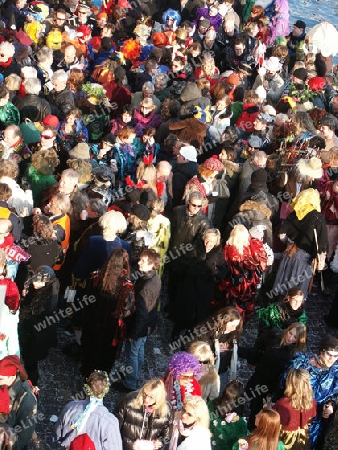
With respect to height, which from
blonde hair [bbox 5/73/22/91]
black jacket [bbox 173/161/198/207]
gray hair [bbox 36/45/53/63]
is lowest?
black jacket [bbox 173/161/198/207]

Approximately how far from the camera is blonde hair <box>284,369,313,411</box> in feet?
20.0

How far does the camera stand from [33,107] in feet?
31.4

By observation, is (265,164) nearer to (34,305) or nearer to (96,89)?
(96,89)

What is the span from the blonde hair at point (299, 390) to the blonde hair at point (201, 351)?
A: 0.80 metres

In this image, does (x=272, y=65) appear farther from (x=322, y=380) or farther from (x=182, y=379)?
(x=182, y=379)

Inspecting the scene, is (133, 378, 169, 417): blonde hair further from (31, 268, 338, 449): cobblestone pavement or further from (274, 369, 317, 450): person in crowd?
(31, 268, 338, 449): cobblestone pavement

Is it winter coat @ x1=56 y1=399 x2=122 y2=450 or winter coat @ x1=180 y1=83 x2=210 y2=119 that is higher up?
winter coat @ x1=56 y1=399 x2=122 y2=450

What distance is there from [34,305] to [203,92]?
19.1 feet

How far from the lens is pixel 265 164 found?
31.9 ft

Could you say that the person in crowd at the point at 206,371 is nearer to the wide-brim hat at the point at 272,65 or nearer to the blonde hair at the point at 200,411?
the blonde hair at the point at 200,411

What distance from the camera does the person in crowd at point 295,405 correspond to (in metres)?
6.11

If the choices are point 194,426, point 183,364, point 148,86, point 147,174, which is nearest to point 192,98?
point 148,86

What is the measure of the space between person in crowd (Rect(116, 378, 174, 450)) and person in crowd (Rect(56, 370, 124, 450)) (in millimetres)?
207

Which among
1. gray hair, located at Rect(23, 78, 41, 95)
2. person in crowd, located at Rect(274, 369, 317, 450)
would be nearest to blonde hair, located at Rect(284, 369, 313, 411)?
person in crowd, located at Rect(274, 369, 317, 450)
